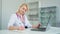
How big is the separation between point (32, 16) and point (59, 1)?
56cm

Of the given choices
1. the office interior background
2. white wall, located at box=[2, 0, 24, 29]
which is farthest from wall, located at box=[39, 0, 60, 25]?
white wall, located at box=[2, 0, 24, 29]

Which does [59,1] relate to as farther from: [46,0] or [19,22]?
[19,22]

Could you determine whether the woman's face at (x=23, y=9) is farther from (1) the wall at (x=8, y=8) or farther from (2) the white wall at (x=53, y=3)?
(2) the white wall at (x=53, y=3)

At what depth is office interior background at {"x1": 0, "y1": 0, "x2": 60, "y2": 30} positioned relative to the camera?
2.18 metres

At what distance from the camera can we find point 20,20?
2.18 m

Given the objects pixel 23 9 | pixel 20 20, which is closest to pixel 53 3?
pixel 23 9

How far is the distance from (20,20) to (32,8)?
32 centimetres

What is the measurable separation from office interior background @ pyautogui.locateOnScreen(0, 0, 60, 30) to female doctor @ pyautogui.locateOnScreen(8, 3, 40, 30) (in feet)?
0.26

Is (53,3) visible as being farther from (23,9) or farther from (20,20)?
(20,20)

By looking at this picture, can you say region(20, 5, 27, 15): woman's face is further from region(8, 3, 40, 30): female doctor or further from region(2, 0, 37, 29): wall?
region(2, 0, 37, 29): wall

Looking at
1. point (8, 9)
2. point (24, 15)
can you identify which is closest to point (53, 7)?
point (24, 15)

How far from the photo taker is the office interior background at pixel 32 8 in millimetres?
2182

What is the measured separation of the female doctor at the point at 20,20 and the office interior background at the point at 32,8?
3.1 inches

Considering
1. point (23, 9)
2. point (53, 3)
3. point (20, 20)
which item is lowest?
point (20, 20)
